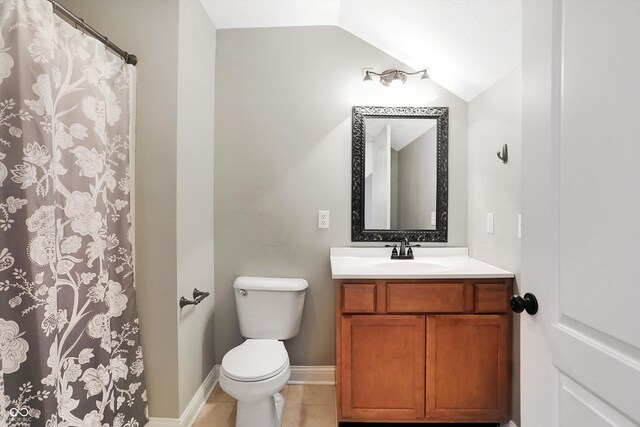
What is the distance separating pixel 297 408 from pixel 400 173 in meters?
1.64

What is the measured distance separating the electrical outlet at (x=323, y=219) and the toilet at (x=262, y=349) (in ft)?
1.31

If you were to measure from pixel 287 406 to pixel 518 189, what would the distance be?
181 centimetres

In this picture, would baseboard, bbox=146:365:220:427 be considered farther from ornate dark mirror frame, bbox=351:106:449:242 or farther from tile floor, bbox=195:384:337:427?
ornate dark mirror frame, bbox=351:106:449:242

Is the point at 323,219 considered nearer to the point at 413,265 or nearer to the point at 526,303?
the point at 413,265

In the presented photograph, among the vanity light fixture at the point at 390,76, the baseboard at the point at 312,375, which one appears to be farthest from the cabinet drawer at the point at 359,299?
the vanity light fixture at the point at 390,76

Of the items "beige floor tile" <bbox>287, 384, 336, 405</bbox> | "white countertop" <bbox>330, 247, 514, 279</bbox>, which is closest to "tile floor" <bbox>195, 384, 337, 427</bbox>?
"beige floor tile" <bbox>287, 384, 336, 405</bbox>

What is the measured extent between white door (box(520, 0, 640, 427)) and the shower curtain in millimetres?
1565

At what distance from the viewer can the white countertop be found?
1564 mm

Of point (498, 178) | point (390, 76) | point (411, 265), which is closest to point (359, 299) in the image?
point (411, 265)

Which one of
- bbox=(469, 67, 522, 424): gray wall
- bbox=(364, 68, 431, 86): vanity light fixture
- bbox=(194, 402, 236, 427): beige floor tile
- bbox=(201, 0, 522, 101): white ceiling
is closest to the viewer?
bbox=(201, 0, 522, 101): white ceiling

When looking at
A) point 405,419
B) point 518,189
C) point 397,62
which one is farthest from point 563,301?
point 397,62

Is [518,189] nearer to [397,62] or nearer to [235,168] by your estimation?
[397,62]

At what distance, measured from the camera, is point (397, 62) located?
82.8 inches

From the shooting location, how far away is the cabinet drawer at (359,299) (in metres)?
1.58
